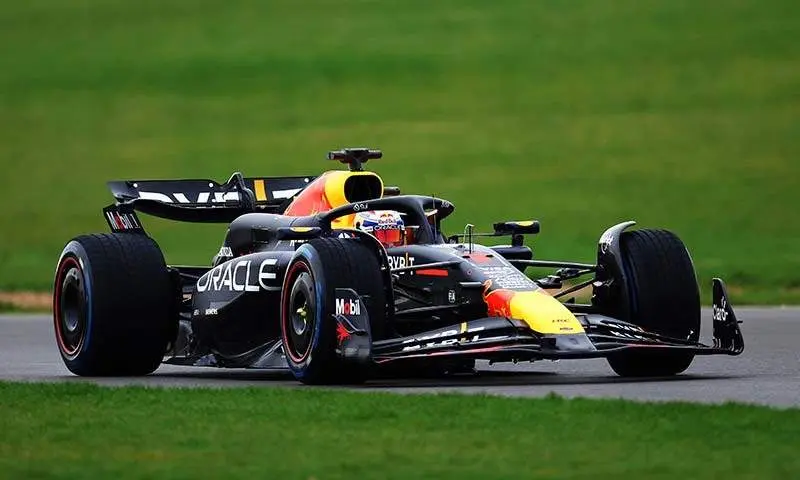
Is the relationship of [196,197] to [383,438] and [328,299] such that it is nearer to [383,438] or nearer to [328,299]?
[328,299]

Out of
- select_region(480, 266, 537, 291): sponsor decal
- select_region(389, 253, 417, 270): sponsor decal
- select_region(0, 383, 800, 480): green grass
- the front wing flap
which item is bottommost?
select_region(0, 383, 800, 480): green grass

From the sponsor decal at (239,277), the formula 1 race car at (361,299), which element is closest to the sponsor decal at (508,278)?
the formula 1 race car at (361,299)

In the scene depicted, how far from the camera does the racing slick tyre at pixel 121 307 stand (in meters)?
16.6

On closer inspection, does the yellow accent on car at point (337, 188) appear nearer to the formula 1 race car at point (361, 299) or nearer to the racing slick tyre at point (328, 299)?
the formula 1 race car at point (361, 299)

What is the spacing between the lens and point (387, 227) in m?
16.5

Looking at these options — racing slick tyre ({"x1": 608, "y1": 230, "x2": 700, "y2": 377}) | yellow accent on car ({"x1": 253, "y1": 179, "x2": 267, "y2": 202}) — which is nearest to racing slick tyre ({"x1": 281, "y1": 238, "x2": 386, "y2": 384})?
racing slick tyre ({"x1": 608, "y1": 230, "x2": 700, "y2": 377})

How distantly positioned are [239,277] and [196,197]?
9.54 ft

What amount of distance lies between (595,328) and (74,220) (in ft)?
91.6

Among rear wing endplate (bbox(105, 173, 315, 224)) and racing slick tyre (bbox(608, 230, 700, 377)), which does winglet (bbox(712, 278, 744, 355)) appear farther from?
rear wing endplate (bbox(105, 173, 315, 224))

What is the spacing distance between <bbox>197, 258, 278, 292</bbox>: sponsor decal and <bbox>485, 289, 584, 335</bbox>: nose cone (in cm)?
Answer: 211

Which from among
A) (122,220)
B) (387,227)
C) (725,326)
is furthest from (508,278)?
(122,220)

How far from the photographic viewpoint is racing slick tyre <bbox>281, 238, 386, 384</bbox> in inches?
569

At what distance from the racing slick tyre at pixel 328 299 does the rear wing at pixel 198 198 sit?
12.0 ft

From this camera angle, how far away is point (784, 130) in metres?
44.4
